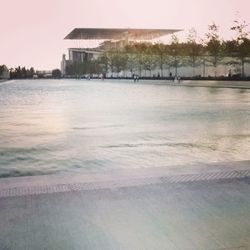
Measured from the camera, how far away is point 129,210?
16.3 feet

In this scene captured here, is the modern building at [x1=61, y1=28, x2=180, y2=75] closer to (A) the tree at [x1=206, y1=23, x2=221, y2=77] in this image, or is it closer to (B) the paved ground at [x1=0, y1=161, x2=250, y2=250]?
(A) the tree at [x1=206, y1=23, x2=221, y2=77]

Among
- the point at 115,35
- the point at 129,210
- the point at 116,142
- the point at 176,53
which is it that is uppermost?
the point at 115,35

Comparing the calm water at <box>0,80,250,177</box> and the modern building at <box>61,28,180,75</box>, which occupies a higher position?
the modern building at <box>61,28,180,75</box>

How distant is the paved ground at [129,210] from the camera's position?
13.7 feet

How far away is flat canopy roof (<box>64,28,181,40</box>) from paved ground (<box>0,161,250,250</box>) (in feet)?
416

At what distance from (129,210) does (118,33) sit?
13352 centimetres

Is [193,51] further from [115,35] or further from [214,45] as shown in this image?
[115,35]

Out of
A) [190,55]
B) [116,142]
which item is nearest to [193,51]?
[190,55]

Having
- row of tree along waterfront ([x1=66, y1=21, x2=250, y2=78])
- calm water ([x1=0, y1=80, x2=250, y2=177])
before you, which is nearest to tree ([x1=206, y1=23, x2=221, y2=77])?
row of tree along waterfront ([x1=66, y1=21, x2=250, y2=78])

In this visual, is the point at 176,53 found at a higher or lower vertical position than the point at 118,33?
lower

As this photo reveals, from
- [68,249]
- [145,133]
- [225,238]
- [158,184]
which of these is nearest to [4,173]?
[158,184]

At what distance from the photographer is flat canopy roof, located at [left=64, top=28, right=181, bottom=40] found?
132000mm

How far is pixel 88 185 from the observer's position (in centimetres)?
601

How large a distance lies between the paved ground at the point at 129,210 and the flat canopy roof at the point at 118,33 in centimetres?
12690
